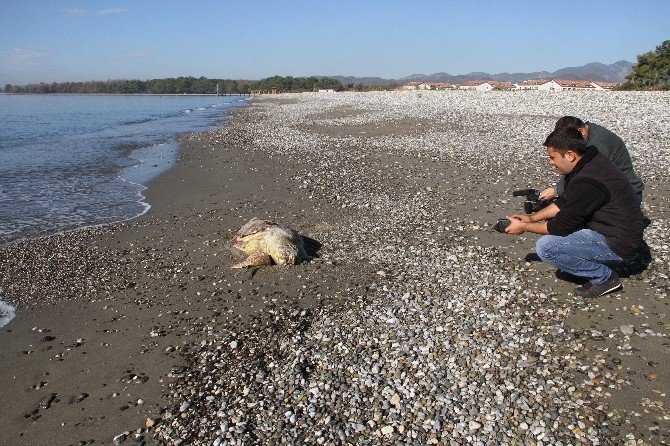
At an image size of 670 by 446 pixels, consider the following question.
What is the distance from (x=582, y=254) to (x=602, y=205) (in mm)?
644

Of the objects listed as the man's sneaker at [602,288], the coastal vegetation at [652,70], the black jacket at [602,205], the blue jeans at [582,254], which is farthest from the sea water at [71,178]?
the coastal vegetation at [652,70]

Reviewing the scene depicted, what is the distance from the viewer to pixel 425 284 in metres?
6.41

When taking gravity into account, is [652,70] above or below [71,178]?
above

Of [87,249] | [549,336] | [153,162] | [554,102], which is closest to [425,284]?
[549,336]

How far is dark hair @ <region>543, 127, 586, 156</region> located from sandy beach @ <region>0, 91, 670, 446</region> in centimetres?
192

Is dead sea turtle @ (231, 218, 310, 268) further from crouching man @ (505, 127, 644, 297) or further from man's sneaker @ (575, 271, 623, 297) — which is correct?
man's sneaker @ (575, 271, 623, 297)

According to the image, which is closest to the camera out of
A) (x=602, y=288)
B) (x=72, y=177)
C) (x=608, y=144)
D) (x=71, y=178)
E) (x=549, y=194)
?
(x=602, y=288)

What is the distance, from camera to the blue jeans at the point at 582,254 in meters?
5.41

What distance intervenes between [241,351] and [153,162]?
52.6 feet

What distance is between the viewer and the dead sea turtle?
7.28m

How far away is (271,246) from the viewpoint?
7.36 meters

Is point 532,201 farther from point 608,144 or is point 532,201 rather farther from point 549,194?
point 608,144

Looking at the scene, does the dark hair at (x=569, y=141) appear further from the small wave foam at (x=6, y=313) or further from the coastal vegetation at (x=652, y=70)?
the coastal vegetation at (x=652, y=70)

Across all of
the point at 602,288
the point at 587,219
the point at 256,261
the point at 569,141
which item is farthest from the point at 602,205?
the point at 256,261
